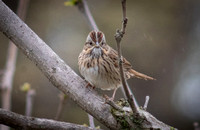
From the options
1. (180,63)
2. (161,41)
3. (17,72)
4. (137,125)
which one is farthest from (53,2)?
(137,125)

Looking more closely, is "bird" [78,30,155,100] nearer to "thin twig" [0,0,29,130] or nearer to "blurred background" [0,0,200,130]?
"thin twig" [0,0,29,130]

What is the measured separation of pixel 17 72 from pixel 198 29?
422 cm

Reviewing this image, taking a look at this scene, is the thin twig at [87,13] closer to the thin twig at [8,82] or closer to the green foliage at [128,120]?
the thin twig at [8,82]

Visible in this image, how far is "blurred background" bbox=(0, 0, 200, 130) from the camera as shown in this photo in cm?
667

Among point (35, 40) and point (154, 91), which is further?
point (154, 91)

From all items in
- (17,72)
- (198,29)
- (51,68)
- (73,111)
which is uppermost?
(198,29)

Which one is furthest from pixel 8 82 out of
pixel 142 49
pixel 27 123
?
pixel 142 49

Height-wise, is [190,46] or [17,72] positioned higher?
[190,46]

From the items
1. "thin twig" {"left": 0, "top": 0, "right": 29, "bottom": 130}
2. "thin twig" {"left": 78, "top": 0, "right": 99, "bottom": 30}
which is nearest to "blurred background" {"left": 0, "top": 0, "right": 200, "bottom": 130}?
"thin twig" {"left": 78, "top": 0, "right": 99, "bottom": 30}

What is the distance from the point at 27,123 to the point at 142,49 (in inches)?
200

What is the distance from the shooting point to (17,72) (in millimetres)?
6906

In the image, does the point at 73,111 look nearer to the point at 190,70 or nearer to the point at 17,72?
the point at 17,72

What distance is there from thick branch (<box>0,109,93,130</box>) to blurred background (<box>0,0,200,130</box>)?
401cm

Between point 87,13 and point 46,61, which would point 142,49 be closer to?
point 87,13
